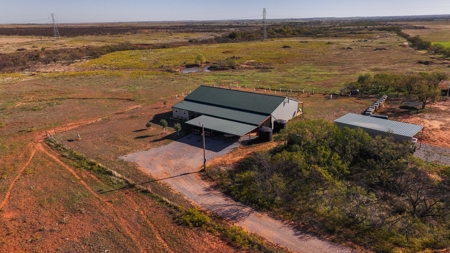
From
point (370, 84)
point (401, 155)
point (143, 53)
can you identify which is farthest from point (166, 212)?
point (143, 53)

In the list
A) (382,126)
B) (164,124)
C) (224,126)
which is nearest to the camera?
(382,126)

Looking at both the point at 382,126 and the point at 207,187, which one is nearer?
the point at 207,187

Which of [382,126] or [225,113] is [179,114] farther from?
[382,126]

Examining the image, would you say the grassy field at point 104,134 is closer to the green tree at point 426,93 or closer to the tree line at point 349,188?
the tree line at point 349,188

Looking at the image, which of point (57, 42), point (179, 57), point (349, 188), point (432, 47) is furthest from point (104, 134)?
point (57, 42)

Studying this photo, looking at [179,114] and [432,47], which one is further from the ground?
[432,47]

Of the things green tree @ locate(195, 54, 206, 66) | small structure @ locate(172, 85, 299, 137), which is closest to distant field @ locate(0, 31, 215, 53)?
green tree @ locate(195, 54, 206, 66)
